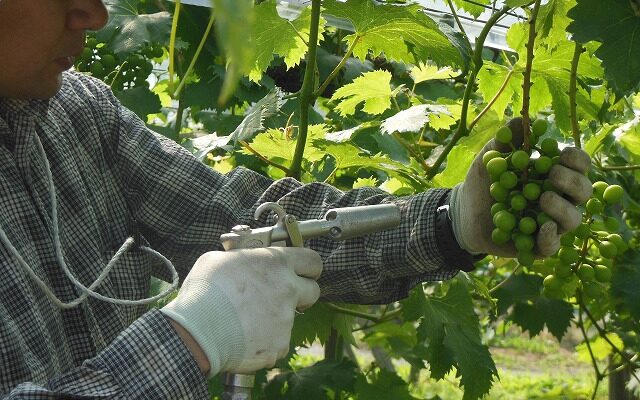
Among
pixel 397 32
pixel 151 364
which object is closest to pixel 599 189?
pixel 397 32

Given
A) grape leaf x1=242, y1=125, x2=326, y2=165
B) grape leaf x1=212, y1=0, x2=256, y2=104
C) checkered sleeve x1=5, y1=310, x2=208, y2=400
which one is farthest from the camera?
grape leaf x1=242, y1=125, x2=326, y2=165

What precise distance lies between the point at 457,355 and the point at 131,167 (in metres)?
0.91

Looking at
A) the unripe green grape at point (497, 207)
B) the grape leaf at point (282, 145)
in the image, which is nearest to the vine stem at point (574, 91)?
the unripe green grape at point (497, 207)

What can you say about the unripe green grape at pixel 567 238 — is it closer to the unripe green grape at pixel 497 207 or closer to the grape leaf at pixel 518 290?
the unripe green grape at pixel 497 207

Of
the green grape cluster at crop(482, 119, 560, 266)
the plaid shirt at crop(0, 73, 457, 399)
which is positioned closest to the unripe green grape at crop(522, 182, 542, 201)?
the green grape cluster at crop(482, 119, 560, 266)

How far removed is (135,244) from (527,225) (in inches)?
32.2

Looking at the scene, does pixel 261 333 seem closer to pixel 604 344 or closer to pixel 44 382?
pixel 44 382

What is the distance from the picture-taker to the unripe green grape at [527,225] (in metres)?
1.69

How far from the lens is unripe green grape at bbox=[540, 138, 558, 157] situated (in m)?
1.69

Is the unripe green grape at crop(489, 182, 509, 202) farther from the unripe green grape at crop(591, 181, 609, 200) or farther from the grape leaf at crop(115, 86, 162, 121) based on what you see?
the grape leaf at crop(115, 86, 162, 121)

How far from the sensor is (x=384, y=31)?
2236 millimetres

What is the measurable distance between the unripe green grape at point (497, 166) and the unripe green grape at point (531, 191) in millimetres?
46

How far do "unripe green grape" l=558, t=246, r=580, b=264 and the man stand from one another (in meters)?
0.34

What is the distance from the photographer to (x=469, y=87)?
7.53 feet
